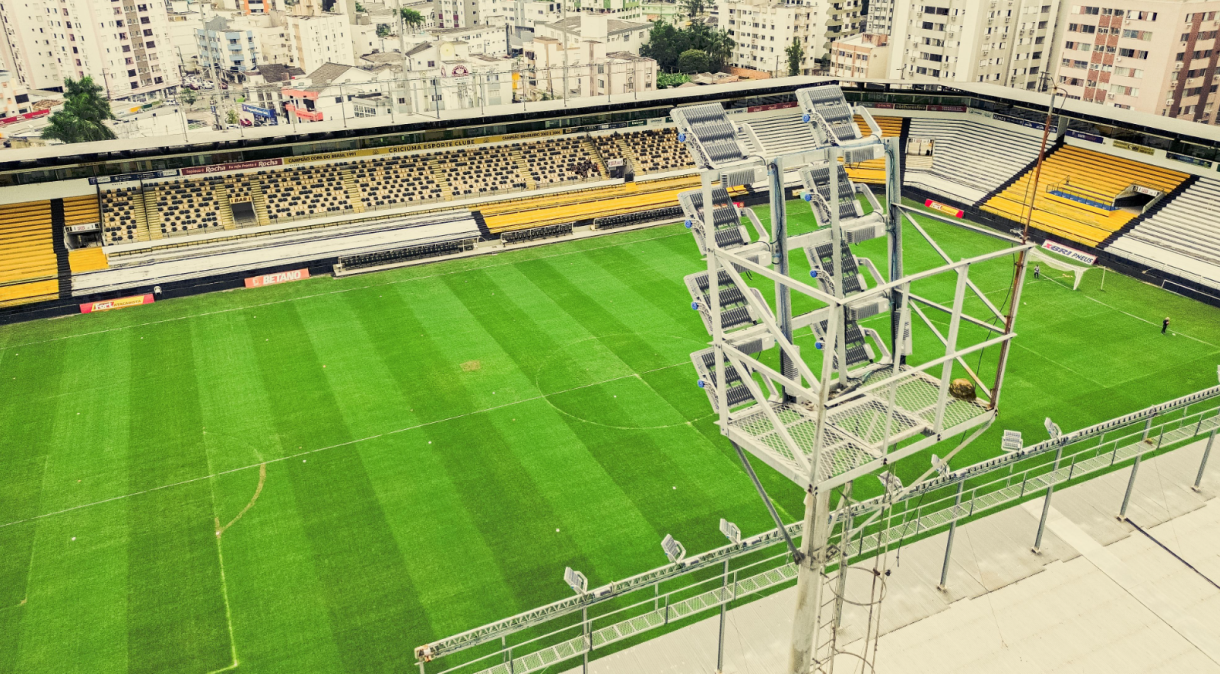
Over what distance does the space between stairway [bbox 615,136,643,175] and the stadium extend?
0.43 metres

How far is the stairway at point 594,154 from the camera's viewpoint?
64.8m

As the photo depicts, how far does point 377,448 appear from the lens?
1284 inches

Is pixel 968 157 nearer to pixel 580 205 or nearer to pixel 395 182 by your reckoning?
pixel 580 205

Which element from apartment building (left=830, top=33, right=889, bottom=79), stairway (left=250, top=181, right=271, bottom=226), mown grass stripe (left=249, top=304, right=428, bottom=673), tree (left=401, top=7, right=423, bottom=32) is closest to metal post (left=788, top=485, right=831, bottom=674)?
mown grass stripe (left=249, top=304, right=428, bottom=673)

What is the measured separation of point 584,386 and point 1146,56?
7226cm

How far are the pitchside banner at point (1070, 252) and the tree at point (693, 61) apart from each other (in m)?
83.5

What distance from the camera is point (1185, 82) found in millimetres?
79438

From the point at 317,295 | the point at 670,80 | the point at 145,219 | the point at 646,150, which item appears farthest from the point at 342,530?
the point at 670,80

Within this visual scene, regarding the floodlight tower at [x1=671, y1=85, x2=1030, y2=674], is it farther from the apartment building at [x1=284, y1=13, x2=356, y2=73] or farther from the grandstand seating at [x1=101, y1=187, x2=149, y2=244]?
the apartment building at [x1=284, y1=13, x2=356, y2=73]

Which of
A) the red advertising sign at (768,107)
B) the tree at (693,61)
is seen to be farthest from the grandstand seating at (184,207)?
the tree at (693,61)

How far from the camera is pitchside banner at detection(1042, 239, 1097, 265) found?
48188 mm

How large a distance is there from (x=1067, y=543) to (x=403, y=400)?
83.6 feet

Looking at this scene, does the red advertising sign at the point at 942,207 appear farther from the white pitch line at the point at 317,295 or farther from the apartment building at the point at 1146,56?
the apartment building at the point at 1146,56

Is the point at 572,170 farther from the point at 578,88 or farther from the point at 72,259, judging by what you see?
the point at 578,88
